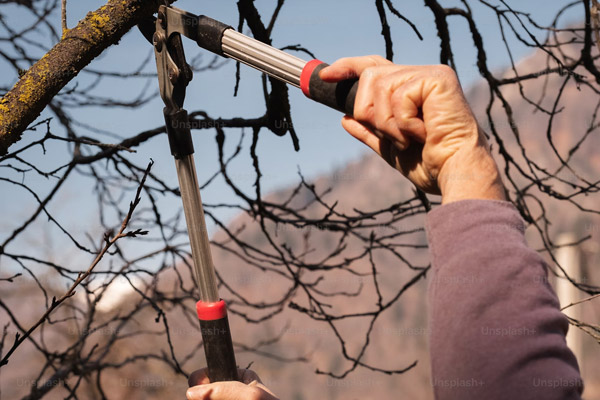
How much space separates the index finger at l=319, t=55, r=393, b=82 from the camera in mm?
1000

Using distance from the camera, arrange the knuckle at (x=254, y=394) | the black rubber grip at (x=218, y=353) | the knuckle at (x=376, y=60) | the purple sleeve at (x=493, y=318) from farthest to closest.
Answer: the black rubber grip at (x=218, y=353), the knuckle at (x=254, y=394), the knuckle at (x=376, y=60), the purple sleeve at (x=493, y=318)

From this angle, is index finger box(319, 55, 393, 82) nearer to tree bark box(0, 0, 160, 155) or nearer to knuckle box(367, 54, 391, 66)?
knuckle box(367, 54, 391, 66)

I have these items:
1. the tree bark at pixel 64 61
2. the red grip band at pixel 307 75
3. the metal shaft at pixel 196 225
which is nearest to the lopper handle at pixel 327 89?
the red grip band at pixel 307 75

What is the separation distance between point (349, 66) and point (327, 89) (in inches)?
2.4

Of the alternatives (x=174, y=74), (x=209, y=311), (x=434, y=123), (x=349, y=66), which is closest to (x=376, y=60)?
(x=349, y=66)

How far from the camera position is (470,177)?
0.90 m

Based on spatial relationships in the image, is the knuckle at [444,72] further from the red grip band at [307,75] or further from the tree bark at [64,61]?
the tree bark at [64,61]

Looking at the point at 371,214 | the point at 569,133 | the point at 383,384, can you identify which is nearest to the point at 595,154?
the point at 569,133

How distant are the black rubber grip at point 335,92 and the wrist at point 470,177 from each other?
219 mm

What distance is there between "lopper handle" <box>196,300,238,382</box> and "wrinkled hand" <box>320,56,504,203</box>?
62 cm

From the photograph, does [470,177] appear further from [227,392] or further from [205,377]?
[205,377]

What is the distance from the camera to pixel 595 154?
35.9 meters

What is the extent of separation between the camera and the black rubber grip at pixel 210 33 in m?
1.23

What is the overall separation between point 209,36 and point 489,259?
0.81 meters
